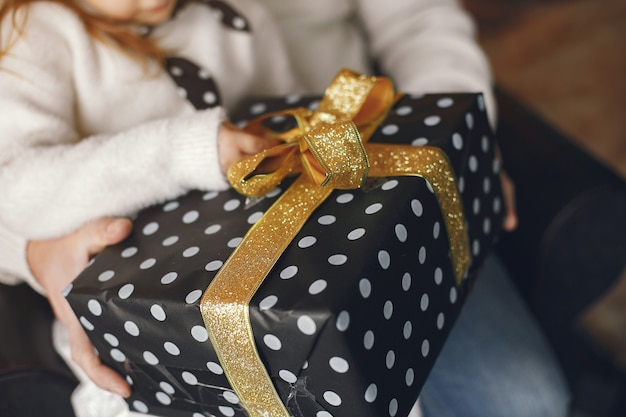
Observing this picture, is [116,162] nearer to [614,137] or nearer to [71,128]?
[71,128]

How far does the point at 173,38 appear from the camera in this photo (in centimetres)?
87

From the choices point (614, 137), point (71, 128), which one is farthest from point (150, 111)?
point (614, 137)

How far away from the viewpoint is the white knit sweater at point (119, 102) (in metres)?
0.69

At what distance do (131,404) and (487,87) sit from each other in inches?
26.1

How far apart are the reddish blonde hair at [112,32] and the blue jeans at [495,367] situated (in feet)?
1.74

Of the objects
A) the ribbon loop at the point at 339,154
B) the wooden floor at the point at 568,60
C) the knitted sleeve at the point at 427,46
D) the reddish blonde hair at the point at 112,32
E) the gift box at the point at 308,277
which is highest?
the reddish blonde hair at the point at 112,32

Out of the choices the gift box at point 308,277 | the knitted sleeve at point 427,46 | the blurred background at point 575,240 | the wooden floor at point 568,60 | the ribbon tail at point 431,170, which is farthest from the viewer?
the wooden floor at point 568,60

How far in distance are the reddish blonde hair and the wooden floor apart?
1.49m

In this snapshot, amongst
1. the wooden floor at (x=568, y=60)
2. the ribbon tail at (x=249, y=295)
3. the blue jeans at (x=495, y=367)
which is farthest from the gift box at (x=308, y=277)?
the wooden floor at (x=568, y=60)

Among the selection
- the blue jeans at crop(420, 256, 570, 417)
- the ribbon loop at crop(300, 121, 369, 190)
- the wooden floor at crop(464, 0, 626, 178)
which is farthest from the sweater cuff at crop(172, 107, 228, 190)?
the wooden floor at crop(464, 0, 626, 178)

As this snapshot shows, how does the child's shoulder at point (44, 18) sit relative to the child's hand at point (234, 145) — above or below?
above

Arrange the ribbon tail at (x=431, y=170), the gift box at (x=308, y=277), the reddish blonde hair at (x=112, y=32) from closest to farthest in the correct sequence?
the gift box at (x=308, y=277) → the ribbon tail at (x=431, y=170) → the reddish blonde hair at (x=112, y=32)

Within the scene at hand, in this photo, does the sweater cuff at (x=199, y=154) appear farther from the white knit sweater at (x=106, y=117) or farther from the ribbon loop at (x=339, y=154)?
the ribbon loop at (x=339, y=154)

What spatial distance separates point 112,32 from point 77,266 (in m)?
0.29
